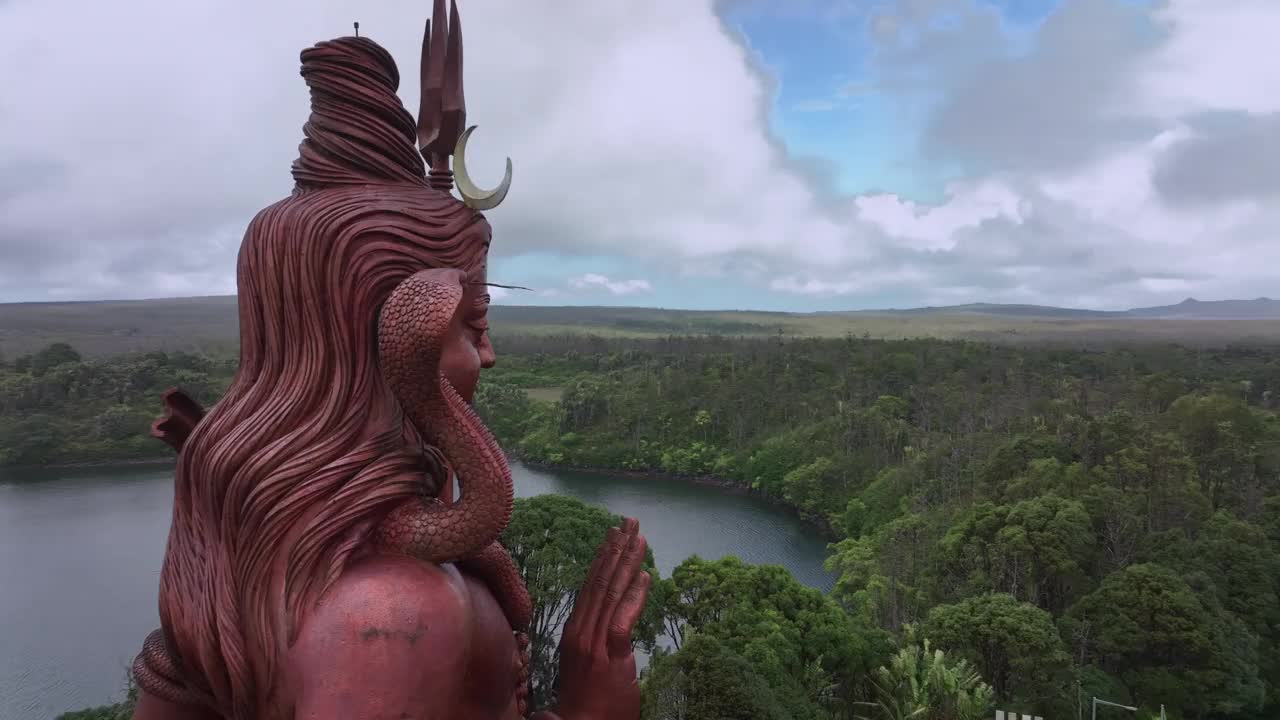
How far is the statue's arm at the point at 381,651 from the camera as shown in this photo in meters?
2.20

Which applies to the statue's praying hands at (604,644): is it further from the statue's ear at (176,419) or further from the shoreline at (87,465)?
the shoreline at (87,465)

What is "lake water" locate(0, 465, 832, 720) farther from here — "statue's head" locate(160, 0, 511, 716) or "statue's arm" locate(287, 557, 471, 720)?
"statue's arm" locate(287, 557, 471, 720)

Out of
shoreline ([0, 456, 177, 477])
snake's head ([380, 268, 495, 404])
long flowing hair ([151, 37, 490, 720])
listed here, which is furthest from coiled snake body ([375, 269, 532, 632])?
shoreline ([0, 456, 177, 477])

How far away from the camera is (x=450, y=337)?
2.72 metres

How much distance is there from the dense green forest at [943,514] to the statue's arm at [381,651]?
8368mm

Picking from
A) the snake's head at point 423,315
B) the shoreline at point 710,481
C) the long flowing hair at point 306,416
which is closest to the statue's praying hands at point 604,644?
the long flowing hair at point 306,416

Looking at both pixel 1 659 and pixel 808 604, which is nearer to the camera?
pixel 808 604

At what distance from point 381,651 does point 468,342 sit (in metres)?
1.06

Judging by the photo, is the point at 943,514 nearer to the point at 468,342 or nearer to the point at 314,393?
the point at 468,342

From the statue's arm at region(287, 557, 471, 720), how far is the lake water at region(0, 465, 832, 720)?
17100 millimetres

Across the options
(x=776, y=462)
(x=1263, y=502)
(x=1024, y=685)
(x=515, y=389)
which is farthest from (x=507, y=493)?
(x=515, y=389)

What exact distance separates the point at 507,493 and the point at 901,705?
480 inches

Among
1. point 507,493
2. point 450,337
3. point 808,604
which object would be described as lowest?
point 808,604

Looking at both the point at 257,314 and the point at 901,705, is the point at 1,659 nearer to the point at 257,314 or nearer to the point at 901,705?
the point at 901,705
